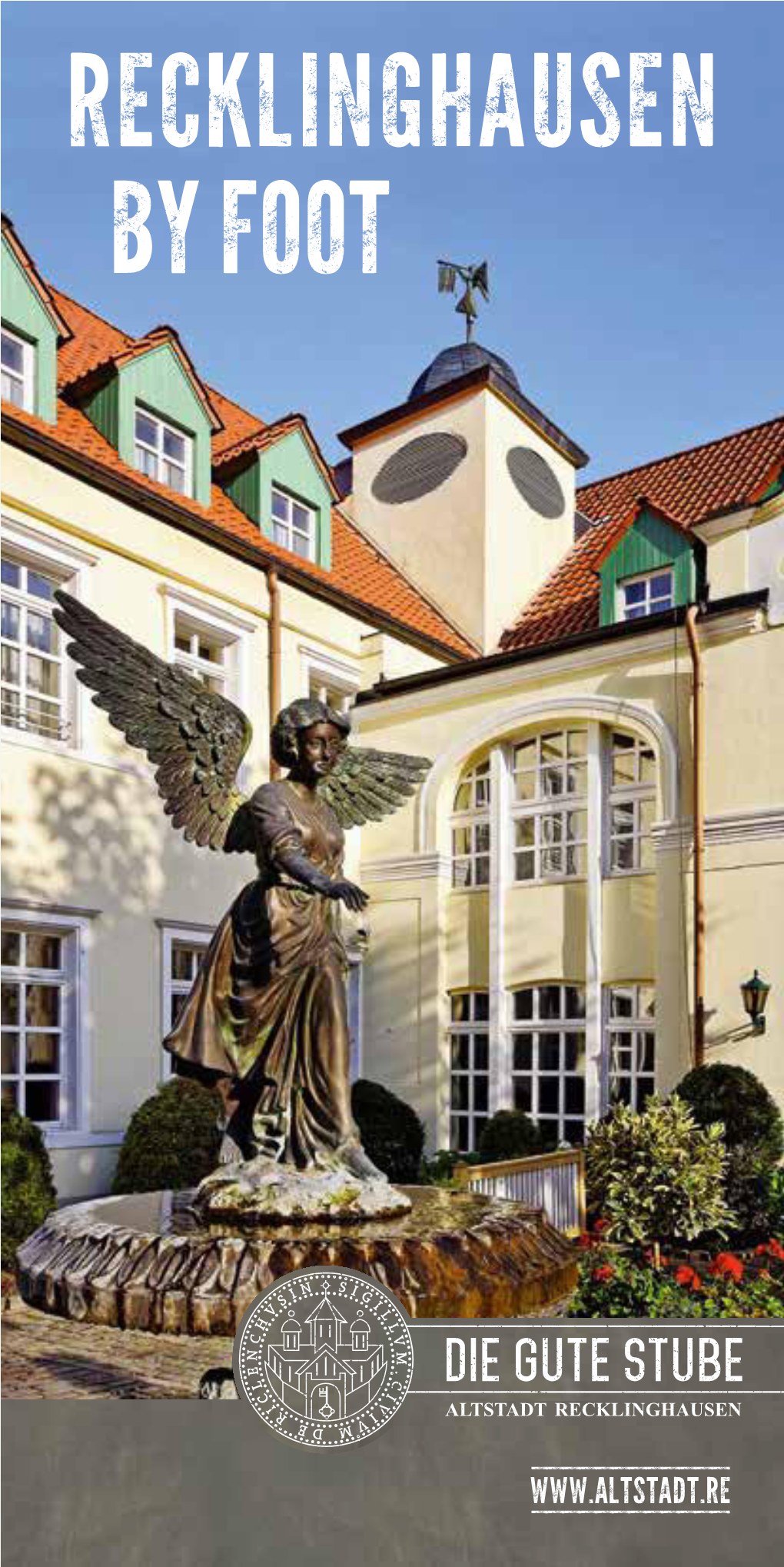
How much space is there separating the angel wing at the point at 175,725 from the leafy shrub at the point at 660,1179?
3.76 m

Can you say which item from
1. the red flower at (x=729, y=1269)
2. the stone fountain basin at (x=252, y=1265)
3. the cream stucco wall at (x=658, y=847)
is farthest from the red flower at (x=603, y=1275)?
the cream stucco wall at (x=658, y=847)

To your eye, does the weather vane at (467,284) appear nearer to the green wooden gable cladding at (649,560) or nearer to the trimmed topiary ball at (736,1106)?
the green wooden gable cladding at (649,560)

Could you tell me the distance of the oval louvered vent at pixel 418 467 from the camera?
17578 millimetres

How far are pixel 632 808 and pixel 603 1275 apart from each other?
904cm

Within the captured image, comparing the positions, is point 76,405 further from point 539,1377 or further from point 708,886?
point 539,1377

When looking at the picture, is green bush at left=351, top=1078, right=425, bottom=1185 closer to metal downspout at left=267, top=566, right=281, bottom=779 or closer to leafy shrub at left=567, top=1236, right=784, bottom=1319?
metal downspout at left=267, top=566, right=281, bottom=779

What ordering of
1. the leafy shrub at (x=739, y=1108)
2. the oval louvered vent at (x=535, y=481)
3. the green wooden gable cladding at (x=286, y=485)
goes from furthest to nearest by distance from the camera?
the oval louvered vent at (x=535, y=481), the green wooden gable cladding at (x=286, y=485), the leafy shrub at (x=739, y=1108)

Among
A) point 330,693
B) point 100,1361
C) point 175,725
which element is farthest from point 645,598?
point 100,1361

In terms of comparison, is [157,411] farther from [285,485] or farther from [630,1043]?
[630,1043]

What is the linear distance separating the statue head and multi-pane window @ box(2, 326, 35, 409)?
7.94 m

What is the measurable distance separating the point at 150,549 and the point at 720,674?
5.92 meters

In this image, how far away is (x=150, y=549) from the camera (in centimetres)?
1323

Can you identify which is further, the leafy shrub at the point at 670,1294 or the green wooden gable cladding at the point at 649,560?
the green wooden gable cladding at the point at 649,560

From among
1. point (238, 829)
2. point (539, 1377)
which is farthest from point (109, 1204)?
point (539, 1377)
